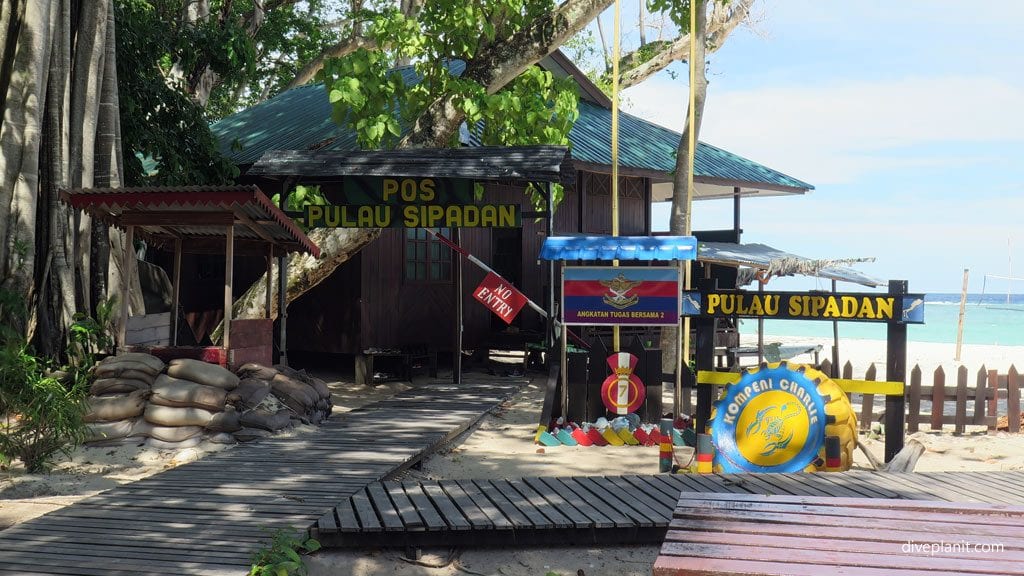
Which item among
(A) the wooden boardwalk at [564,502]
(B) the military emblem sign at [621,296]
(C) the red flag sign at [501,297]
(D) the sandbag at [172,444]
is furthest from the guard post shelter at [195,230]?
(A) the wooden boardwalk at [564,502]

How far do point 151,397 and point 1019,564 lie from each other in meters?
7.93

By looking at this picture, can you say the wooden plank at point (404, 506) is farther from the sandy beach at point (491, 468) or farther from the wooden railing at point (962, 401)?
the wooden railing at point (962, 401)

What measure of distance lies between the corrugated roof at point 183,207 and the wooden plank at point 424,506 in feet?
13.5

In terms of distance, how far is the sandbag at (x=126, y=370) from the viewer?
8.98 metres

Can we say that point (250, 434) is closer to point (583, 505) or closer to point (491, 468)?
point (491, 468)

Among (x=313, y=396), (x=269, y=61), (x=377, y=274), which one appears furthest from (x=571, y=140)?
(x=269, y=61)

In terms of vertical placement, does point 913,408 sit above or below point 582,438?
above

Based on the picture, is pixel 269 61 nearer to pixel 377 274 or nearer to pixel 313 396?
pixel 377 274

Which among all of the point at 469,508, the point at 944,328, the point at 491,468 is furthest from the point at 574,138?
the point at 944,328

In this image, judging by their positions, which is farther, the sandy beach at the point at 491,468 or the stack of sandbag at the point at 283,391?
the stack of sandbag at the point at 283,391

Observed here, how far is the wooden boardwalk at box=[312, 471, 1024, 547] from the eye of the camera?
18.4 feet

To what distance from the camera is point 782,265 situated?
17.2 meters

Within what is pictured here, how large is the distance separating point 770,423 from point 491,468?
2.79 m

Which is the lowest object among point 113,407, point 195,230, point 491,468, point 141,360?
point 491,468
